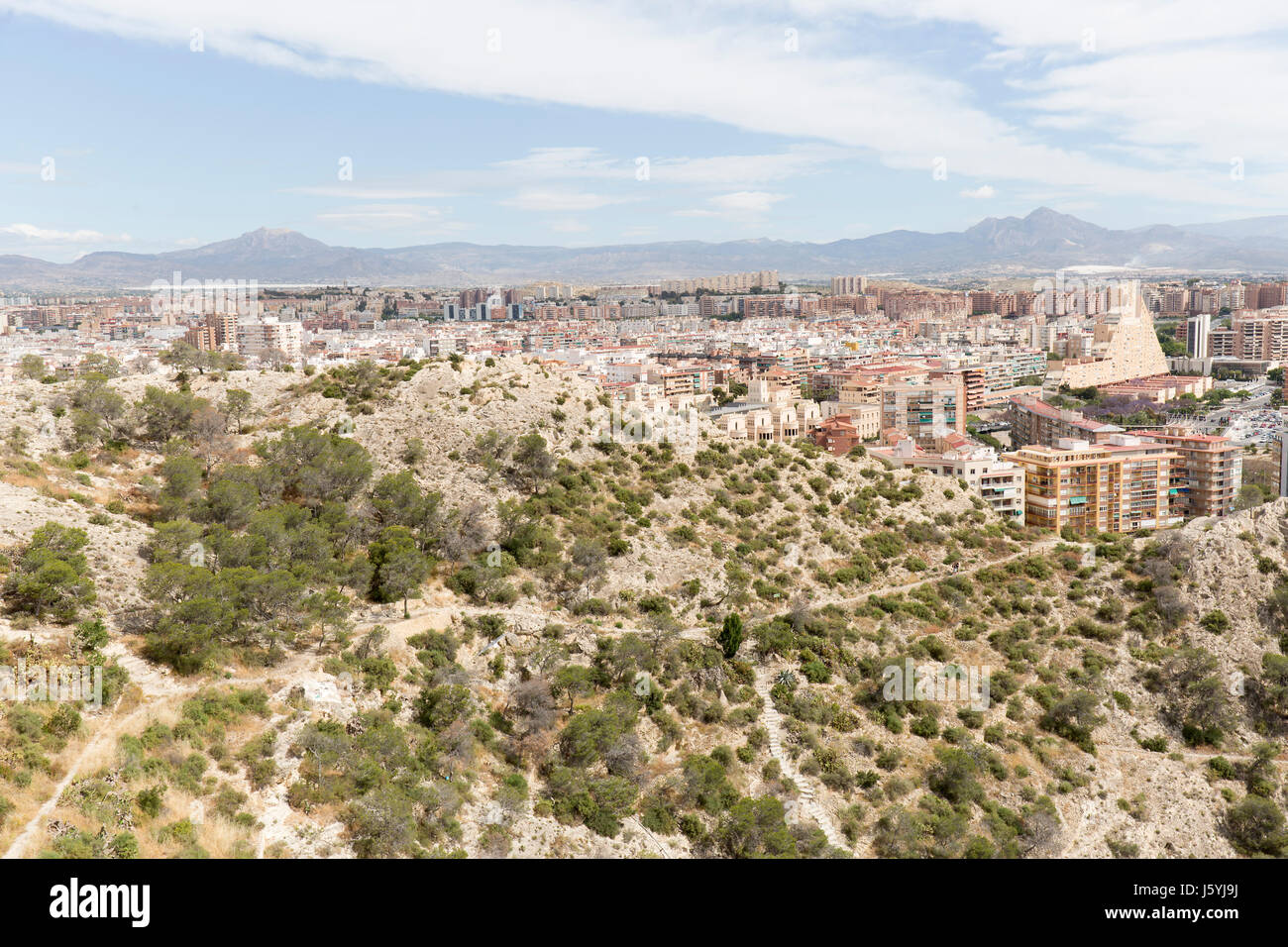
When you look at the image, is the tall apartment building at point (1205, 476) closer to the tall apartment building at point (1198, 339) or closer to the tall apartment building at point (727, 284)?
the tall apartment building at point (1198, 339)

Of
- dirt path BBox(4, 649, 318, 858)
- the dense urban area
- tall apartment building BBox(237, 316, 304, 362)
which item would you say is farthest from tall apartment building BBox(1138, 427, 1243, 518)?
tall apartment building BBox(237, 316, 304, 362)

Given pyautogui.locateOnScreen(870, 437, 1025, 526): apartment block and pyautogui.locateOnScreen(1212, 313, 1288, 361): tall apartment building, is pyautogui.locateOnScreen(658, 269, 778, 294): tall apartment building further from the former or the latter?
pyautogui.locateOnScreen(870, 437, 1025, 526): apartment block

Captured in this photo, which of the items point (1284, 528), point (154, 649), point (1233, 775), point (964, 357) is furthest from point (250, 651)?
point (964, 357)

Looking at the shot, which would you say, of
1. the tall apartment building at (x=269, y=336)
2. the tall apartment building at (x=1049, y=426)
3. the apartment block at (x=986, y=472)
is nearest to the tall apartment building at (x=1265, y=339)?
the tall apartment building at (x=1049, y=426)

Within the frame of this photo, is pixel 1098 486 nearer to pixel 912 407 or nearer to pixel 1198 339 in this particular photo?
pixel 912 407

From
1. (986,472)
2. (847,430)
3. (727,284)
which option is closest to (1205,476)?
(986,472)
